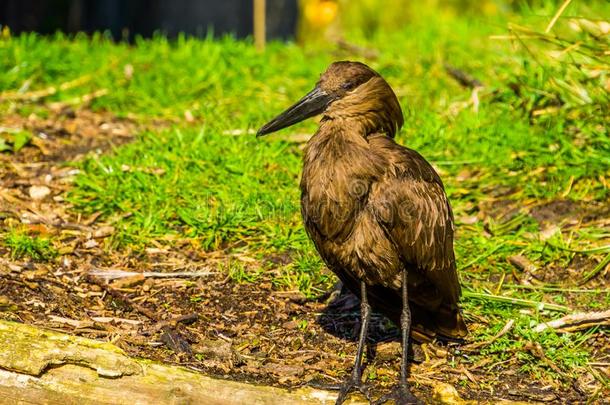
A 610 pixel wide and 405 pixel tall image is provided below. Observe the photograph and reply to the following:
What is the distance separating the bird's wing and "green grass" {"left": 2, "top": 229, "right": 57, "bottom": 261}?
2191 millimetres

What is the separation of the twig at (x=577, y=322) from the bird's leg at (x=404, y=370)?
0.84 m

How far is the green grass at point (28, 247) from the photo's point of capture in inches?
229

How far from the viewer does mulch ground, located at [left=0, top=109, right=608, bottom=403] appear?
4.93 metres

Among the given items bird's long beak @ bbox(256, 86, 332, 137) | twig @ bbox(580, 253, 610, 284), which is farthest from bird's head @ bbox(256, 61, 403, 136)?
twig @ bbox(580, 253, 610, 284)

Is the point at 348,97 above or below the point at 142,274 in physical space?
above

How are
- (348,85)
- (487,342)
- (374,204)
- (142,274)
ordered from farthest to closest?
(142,274)
(487,342)
(348,85)
(374,204)

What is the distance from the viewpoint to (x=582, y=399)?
4.82 m

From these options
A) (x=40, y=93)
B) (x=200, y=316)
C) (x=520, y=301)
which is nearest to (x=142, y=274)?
(x=200, y=316)

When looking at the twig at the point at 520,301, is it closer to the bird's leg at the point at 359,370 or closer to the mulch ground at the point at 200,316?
the mulch ground at the point at 200,316

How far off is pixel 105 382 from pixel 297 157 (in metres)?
3.08

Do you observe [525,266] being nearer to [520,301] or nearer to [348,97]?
[520,301]

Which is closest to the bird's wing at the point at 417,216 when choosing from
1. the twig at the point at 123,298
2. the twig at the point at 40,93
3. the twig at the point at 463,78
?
the twig at the point at 123,298

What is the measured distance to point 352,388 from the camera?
4570mm

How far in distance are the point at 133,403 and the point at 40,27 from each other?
24.6 ft
